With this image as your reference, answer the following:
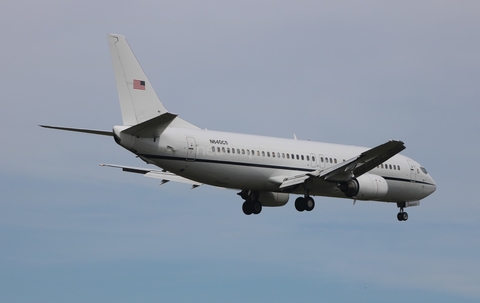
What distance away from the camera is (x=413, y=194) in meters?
49.2

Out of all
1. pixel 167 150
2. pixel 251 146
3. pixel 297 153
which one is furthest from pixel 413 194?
pixel 167 150

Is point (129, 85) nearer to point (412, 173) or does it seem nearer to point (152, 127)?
point (152, 127)

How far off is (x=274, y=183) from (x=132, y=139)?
28.2 feet

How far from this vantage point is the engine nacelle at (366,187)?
1698 inches

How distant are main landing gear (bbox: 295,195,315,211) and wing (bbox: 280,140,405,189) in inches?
60.9

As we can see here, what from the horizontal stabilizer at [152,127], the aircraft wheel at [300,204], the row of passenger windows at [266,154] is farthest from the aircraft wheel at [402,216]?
the horizontal stabilizer at [152,127]

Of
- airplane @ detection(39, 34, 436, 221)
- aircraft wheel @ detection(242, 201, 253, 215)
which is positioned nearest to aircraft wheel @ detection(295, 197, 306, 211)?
airplane @ detection(39, 34, 436, 221)

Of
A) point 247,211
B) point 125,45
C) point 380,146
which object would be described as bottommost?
point 247,211

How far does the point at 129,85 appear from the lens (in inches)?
1523

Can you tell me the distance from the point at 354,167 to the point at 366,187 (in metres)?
2.00

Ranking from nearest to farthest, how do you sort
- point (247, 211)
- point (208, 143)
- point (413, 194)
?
point (208, 143)
point (247, 211)
point (413, 194)

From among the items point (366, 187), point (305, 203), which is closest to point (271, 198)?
point (305, 203)

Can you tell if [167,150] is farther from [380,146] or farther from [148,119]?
[380,146]

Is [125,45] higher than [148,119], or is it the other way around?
[125,45]
